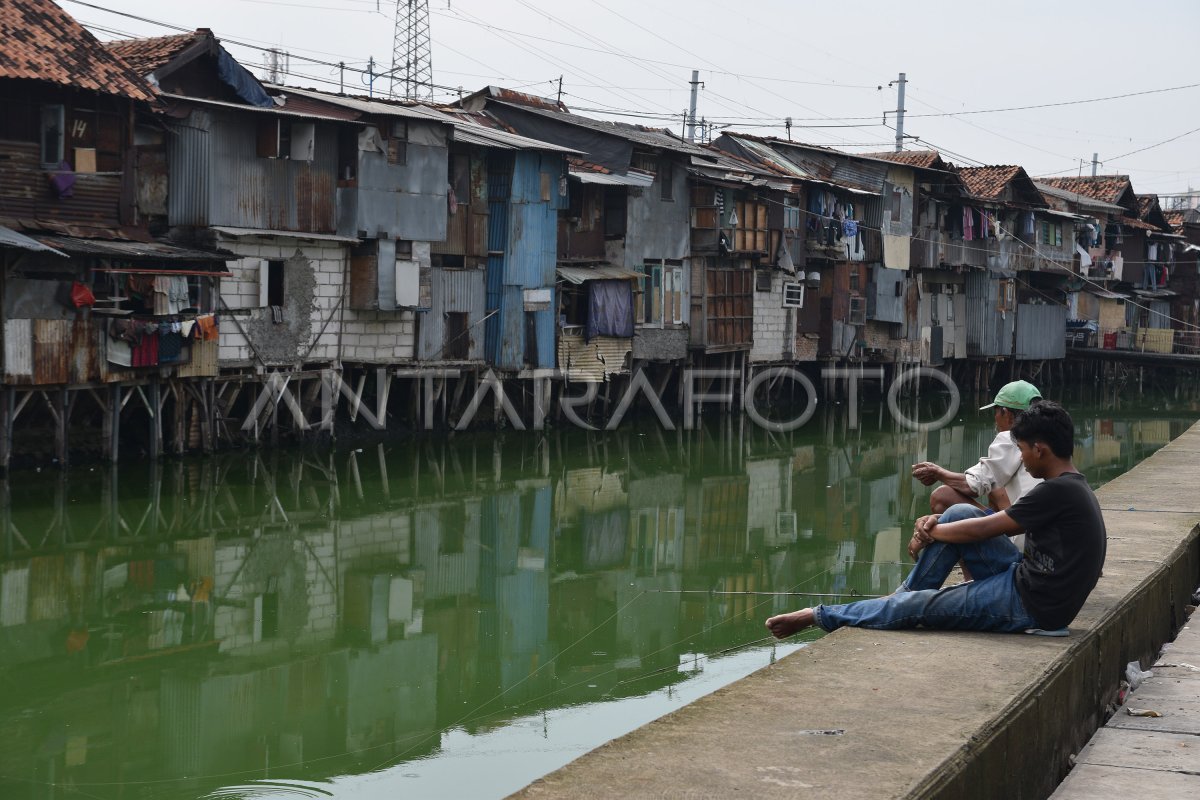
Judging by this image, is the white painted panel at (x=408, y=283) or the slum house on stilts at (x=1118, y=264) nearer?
the white painted panel at (x=408, y=283)

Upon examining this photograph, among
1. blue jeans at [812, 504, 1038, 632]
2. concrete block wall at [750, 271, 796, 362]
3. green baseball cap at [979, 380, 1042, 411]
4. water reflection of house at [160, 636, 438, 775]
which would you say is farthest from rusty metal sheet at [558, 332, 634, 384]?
blue jeans at [812, 504, 1038, 632]

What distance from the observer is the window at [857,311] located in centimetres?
3828

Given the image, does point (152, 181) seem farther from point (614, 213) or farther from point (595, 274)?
point (614, 213)

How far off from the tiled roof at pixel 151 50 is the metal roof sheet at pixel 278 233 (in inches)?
103

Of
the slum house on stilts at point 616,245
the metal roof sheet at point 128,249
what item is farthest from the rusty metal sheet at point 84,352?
the slum house on stilts at point 616,245

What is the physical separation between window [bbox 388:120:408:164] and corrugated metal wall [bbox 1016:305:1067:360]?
27.8 m

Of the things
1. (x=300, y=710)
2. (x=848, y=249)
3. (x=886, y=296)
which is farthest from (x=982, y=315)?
(x=300, y=710)

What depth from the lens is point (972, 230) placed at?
42375 mm

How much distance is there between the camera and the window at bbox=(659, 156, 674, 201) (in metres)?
30.8

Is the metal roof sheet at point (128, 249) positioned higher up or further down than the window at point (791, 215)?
further down

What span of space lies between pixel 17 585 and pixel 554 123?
63.7ft

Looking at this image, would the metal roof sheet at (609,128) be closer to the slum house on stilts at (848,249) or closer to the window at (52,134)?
the slum house on stilts at (848,249)

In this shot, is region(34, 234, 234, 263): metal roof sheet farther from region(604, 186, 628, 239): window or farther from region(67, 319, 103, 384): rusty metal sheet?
region(604, 186, 628, 239): window

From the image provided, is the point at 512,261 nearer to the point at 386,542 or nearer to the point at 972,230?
the point at 386,542
